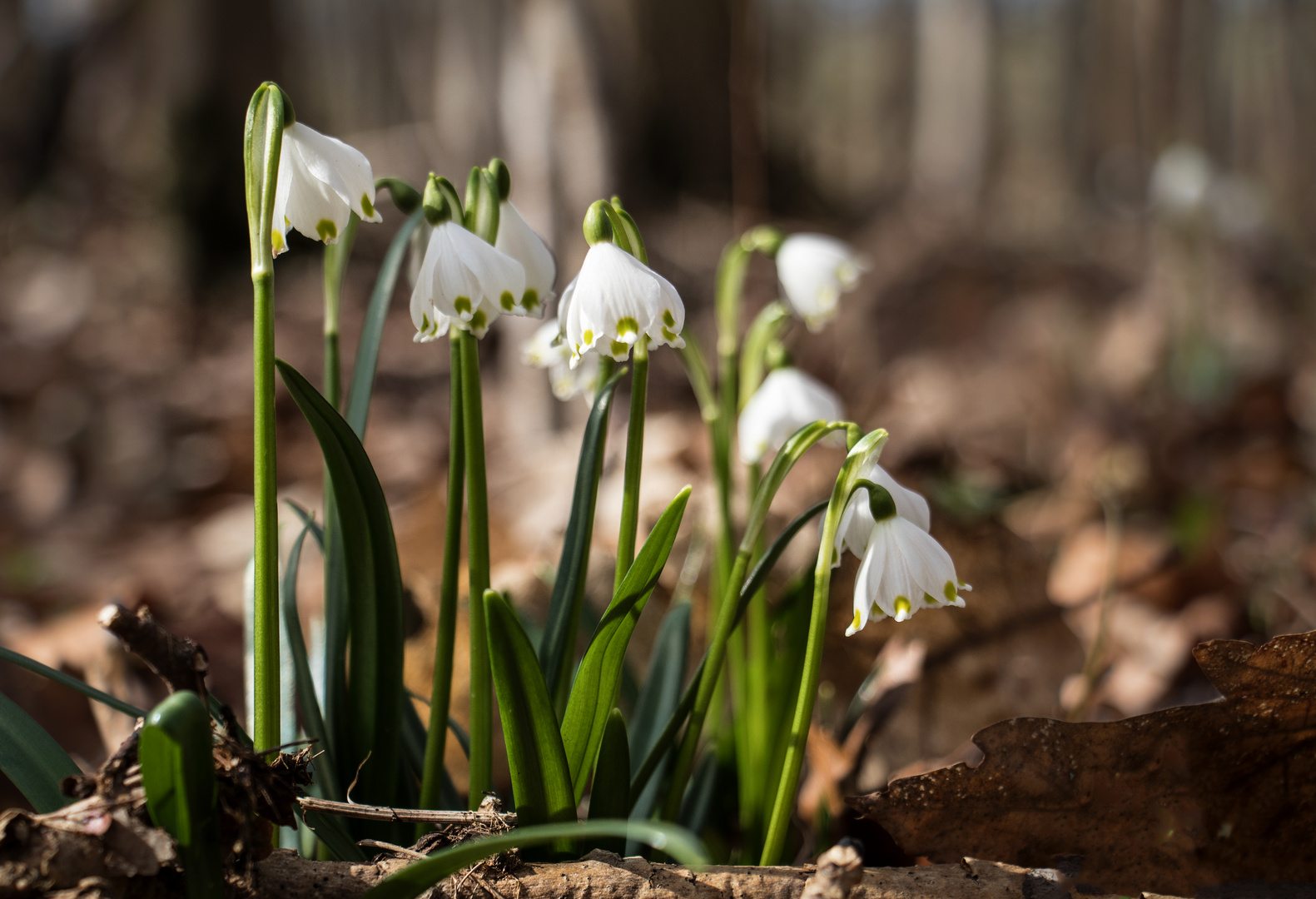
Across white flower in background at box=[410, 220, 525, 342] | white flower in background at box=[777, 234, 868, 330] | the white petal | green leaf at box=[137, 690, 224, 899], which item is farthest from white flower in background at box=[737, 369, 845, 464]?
green leaf at box=[137, 690, 224, 899]

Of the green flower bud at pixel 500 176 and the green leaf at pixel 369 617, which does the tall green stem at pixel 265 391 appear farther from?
the green flower bud at pixel 500 176

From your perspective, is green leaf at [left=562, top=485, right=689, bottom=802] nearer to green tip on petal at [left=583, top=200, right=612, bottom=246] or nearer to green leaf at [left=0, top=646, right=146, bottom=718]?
green tip on petal at [left=583, top=200, right=612, bottom=246]

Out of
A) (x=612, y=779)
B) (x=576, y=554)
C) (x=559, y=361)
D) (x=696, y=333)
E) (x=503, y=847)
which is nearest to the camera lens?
(x=503, y=847)

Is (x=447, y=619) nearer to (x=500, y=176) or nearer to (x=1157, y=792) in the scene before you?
(x=500, y=176)

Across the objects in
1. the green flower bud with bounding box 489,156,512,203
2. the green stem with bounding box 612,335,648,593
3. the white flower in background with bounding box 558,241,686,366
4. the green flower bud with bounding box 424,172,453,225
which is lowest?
the green stem with bounding box 612,335,648,593

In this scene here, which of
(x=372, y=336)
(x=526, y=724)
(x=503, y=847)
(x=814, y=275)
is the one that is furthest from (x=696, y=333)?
(x=503, y=847)

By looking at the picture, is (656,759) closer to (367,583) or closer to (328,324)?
(367,583)
